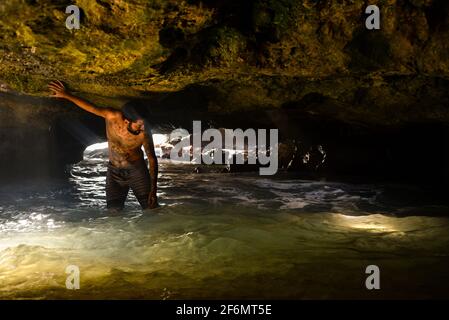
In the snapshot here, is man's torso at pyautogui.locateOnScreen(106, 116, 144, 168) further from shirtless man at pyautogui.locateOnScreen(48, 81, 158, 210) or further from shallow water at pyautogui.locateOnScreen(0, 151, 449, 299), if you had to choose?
shallow water at pyautogui.locateOnScreen(0, 151, 449, 299)

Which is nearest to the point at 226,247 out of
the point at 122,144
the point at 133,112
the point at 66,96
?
the point at 122,144

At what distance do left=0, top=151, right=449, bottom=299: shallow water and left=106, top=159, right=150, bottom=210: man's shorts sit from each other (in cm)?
38

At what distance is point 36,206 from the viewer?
8.05m

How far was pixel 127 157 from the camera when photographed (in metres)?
6.50

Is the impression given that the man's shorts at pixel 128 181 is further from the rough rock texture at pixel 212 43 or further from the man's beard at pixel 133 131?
the rough rock texture at pixel 212 43

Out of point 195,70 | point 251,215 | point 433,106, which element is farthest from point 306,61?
point 433,106

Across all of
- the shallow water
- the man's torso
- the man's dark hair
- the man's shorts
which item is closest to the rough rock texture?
the man's dark hair

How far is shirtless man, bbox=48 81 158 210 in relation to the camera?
20.3 feet

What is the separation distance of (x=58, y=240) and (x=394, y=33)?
519 cm

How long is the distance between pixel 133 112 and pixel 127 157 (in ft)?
2.65

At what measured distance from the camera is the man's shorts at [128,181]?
259 inches

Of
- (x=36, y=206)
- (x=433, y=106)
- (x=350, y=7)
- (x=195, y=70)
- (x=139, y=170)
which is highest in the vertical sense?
(x=350, y=7)

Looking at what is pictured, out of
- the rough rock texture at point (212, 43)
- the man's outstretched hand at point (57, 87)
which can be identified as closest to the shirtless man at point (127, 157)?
the man's outstretched hand at point (57, 87)
